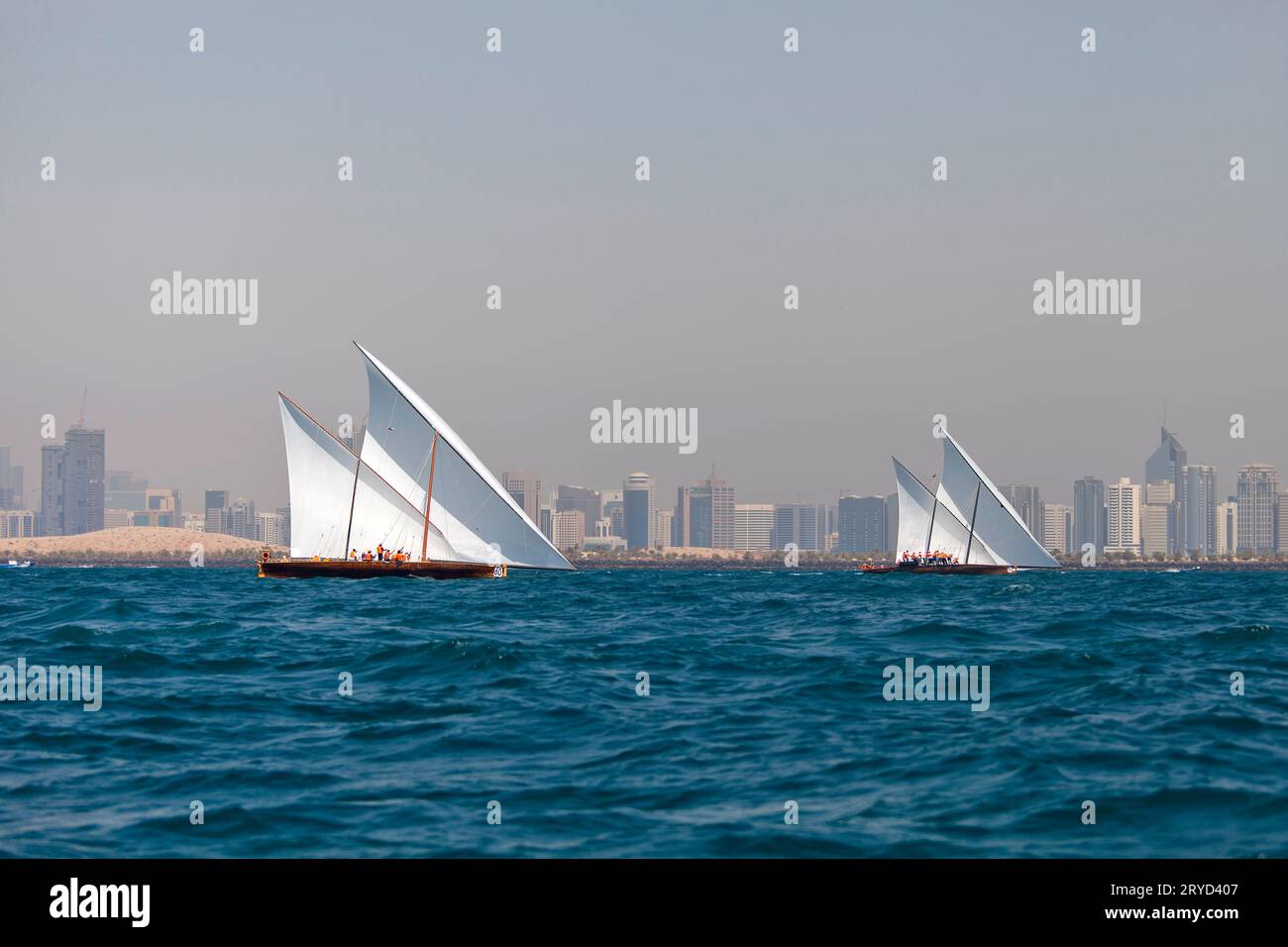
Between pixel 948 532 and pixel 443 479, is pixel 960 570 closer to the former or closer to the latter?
pixel 948 532

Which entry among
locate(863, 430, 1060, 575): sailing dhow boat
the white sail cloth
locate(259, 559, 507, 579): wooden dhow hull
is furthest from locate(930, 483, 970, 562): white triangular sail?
the white sail cloth

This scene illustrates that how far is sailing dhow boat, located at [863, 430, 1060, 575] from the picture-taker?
443 ft

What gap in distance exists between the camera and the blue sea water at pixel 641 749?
46.1ft

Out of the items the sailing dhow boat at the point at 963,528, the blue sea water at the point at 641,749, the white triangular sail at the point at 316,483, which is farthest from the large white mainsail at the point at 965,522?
the blue sea water at the point at 641,749

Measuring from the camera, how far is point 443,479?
85125 mm

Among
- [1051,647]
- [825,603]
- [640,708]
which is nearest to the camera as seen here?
[640,708]

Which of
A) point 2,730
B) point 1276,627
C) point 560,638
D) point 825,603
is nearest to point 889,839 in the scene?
point 2,730

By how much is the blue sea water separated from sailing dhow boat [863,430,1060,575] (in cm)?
9969

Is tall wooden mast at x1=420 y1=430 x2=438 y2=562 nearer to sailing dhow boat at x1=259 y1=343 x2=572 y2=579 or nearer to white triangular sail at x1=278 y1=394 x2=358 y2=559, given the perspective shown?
sailing dhow boat at x1=259 y1=343 x2=572 y2=579

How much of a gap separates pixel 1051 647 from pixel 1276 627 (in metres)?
12.8

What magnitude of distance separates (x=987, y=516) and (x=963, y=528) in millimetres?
2961
